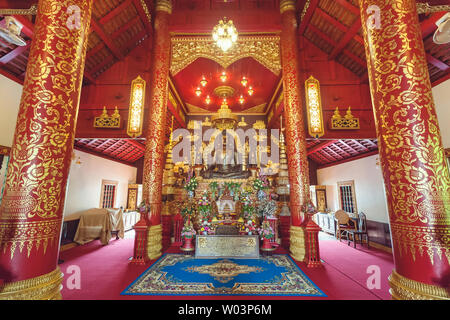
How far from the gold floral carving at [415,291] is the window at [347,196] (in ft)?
22.0

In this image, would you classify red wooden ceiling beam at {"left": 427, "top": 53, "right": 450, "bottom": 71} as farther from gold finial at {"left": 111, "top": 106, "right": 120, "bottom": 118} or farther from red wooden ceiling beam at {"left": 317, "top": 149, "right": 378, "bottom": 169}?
gold finial at {"left": 111, "top": 106, "right": 120, "bottom": 118}

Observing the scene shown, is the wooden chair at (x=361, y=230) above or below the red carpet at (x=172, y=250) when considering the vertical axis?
above

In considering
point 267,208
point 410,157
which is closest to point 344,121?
point 267,208

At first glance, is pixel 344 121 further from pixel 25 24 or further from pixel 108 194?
pixel 108 194

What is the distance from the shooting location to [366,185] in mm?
6609

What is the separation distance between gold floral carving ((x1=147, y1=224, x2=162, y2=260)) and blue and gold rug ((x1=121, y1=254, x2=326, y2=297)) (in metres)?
0.23

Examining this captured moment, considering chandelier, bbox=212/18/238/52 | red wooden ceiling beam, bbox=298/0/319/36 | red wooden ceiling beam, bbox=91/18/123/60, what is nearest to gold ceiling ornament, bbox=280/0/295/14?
red wooden ceiling beam, bbox=298/0/319/36

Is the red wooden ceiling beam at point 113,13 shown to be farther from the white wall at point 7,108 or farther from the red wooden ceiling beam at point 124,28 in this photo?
the white wall at point 7,108

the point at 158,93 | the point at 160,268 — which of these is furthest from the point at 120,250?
the point at 158,93

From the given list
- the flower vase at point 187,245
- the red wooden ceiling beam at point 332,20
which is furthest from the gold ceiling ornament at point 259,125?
the flower vase at point 187,245

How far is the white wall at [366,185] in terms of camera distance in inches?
235

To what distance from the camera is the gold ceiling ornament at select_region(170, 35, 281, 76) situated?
5.66 metres

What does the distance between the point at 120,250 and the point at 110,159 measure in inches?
180

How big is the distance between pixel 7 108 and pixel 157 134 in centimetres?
313
